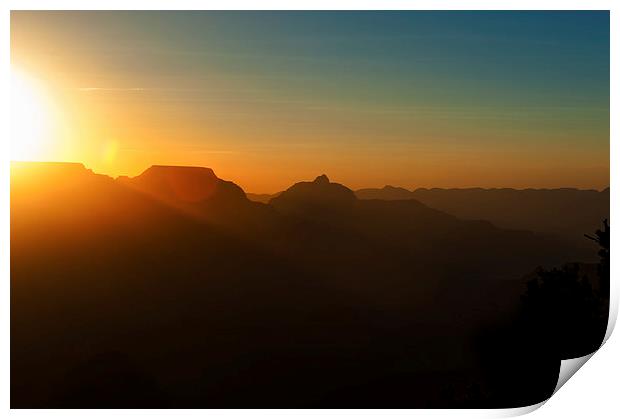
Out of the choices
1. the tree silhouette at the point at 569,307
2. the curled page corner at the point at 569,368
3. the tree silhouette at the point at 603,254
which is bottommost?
the curled page corner at the point at 569,368

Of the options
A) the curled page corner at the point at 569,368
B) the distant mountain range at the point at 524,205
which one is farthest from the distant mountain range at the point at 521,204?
the curled page corner at the point at 569,368

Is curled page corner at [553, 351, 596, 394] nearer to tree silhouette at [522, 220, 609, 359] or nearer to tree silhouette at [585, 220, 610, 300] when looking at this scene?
tree silhouette at [522, 220, 609, 359]

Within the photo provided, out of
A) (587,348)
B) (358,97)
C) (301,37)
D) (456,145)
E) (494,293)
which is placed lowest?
(587,348)

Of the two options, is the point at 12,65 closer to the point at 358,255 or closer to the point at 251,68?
the point at 251,68

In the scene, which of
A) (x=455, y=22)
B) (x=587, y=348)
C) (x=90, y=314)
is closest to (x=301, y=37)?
(x=455, y=22)

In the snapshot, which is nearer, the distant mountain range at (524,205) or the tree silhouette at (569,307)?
the tree silhouette at (569,307)

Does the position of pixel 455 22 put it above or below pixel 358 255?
above

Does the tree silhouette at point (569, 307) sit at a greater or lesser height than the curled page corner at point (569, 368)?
greater

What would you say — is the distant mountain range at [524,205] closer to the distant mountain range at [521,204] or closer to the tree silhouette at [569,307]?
the distant mountain range at [521,204]

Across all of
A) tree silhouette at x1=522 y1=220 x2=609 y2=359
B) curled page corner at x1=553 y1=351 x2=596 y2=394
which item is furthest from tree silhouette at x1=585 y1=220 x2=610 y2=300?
curled page corner at x1=553 y1=351 x2=596 y2=394
